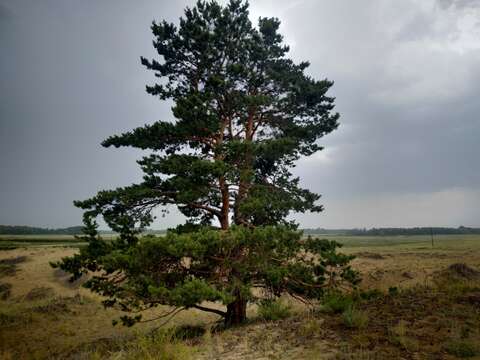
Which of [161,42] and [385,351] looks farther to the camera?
[161,42]

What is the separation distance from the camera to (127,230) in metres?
9.63

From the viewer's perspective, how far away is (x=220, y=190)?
36.4 ft

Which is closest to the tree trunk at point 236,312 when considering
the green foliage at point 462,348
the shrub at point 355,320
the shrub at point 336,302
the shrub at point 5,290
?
the shrub at point 336,302

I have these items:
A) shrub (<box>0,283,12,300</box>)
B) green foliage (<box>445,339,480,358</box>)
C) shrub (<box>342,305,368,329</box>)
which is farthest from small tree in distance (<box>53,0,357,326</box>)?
shrub (<box>0,283,12,300</box>)

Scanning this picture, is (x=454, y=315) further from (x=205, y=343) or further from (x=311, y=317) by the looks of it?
(x=205, y=343)

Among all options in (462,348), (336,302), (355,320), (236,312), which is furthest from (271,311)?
(462,348)

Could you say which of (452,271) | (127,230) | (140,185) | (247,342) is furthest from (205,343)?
(452,271)

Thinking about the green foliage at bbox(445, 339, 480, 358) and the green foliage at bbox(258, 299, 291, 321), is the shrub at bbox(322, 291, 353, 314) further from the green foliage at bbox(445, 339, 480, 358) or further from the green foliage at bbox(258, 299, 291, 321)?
the green foliage at bbox(445, 339, 480, 358)

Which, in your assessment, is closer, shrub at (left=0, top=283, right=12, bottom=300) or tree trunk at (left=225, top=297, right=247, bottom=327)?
tree trunk at (left=225, top=297, right=247, bottom=327)

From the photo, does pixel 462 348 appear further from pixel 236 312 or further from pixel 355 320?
pixel 236 312

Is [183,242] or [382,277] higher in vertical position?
[183,242]

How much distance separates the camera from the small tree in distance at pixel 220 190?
27.1ft

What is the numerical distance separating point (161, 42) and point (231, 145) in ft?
19.6

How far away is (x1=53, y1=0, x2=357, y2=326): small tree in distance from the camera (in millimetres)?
8273
